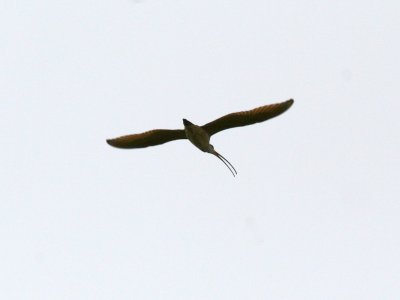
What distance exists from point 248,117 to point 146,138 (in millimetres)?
2173

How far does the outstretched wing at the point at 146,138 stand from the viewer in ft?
79.7

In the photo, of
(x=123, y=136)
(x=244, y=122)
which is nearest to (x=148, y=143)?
(x=123, y=136)

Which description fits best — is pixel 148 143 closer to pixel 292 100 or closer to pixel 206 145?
pixel 206 145

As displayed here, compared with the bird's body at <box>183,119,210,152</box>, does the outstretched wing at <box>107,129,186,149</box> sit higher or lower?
higher

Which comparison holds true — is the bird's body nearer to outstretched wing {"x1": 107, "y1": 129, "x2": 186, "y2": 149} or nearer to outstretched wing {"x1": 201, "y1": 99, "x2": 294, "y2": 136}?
outstretched wing {"x1": 201, "y1": 99, "x2": 294, "y2": 136}

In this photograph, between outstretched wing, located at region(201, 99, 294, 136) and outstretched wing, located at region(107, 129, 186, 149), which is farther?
outstretched wing, located at region(107, 129, 186, 149)

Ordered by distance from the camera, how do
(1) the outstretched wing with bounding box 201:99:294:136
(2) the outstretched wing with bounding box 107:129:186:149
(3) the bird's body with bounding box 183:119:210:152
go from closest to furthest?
(1) the outstretched wing with bounding box 201:99:294:136 < (3) the bird's body with bounding box 183:119:210:152 < (2) the outstretched wing with bounding box 107:129:186:149

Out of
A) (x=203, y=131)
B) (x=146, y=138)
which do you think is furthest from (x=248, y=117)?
(x=146, y=138)

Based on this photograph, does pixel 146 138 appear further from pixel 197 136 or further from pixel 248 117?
pixel 248 117

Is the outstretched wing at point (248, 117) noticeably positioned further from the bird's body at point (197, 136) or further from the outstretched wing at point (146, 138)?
the outstretched wing at point (146, 138)

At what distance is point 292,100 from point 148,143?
10.5 ft

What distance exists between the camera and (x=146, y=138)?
961 inches

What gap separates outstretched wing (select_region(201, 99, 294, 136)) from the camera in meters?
23.6

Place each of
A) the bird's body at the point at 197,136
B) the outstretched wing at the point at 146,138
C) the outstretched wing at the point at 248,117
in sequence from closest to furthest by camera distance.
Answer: the outstretched wing at the point at 248,117 < the bird's body at the point at 197,136 < the outstretched wing at the point at 146,138
